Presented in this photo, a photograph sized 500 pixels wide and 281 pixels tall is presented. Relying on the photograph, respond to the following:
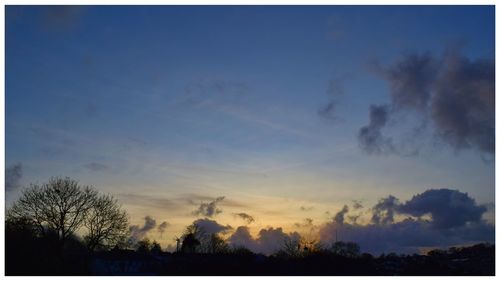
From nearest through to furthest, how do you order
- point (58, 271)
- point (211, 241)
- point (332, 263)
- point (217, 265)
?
point (58, 271) < point (217, 265) < point (332, 263) < point (211, 241)

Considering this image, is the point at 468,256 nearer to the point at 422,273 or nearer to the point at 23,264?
the point at 422,273

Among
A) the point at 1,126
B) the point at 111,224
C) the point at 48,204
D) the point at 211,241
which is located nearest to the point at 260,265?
the point at 111,224

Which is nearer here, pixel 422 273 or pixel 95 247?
pixel 422 273

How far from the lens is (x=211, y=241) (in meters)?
114

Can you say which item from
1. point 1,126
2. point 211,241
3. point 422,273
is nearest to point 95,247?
point 422,273

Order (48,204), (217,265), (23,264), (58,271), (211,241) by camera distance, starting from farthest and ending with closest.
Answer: (211,241), (48,204), (217,265), (58,271), (23,264)

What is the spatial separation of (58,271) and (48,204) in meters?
21.4

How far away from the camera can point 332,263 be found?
54188 millimetres

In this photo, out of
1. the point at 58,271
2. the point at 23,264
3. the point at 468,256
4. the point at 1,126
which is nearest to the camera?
the point at 1,126

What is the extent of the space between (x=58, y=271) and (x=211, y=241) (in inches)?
3030

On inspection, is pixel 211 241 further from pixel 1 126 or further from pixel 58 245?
pixel 1 126

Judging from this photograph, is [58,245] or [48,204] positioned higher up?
[48,204]

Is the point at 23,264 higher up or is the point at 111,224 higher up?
the point at 111,224

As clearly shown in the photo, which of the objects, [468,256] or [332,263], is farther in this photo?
[468,256]
